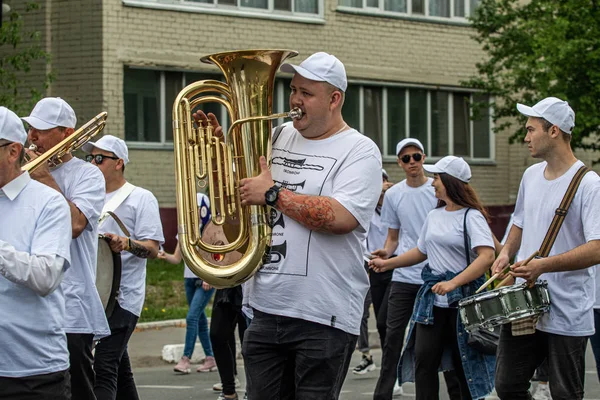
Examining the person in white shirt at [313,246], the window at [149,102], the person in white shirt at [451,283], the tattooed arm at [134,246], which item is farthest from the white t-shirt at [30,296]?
the window at [149,102]

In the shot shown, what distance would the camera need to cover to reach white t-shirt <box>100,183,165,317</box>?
7.96 meters

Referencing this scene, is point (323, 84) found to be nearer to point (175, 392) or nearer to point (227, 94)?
point (227, 94)

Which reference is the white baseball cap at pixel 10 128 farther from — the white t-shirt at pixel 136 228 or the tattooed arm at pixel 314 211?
the white t-shirt at pixel 136 228

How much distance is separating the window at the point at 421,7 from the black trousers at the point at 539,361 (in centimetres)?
1957

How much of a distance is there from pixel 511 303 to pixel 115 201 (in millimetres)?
2889

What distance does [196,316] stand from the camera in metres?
12.1

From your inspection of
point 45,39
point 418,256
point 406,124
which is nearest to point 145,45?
point 45,39

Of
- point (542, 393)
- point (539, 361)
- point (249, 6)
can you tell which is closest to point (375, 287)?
point (542, 393)

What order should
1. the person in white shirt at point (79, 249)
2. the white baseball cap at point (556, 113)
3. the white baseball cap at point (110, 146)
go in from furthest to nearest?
the white baseball cap at point (110, 146) → the white baseball cap at point (556, 113) → the person in white shirt at point (79, 249)

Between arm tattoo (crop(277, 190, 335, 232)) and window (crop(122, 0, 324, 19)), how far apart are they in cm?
1748

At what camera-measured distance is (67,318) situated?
6.49m

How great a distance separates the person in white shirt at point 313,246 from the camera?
554 cm

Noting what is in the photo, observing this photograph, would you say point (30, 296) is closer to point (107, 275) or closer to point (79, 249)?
point (79, 249)

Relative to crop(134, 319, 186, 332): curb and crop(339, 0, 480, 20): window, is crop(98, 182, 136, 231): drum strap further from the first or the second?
crop(339, 0, 480, 20): window
